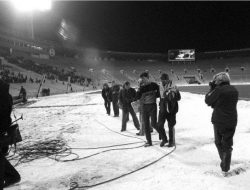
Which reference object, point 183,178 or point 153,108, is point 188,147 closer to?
point 153,108

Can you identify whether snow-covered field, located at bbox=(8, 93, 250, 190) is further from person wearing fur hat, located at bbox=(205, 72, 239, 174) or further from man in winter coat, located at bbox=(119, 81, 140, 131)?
person wearing fur hat, located at bbox=(205, 72, 239, 174)

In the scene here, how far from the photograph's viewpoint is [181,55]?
219 ft

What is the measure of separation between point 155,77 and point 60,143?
56889mm

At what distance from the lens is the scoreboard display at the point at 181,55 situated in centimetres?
6650

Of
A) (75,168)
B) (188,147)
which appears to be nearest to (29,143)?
(75,168)

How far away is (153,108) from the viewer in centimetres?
727

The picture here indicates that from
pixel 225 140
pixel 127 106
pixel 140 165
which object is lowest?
pixel 140 165

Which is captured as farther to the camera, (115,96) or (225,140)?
(115,96)

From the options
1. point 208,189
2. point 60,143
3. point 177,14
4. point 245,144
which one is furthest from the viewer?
point 177,14

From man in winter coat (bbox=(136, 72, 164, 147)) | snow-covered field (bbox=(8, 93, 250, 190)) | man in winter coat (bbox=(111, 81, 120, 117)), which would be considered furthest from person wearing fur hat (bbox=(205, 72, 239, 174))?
man in winter coat (bbox=(111, 81, 120, 117))

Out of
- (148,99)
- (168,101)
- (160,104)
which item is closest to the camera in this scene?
(168,101)

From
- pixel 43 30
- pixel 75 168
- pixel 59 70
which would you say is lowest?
pixel 75 168

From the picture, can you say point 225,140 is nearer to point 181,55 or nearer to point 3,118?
point 3,118

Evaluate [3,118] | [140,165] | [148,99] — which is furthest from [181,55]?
[3,118]
